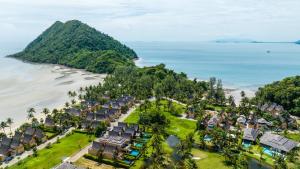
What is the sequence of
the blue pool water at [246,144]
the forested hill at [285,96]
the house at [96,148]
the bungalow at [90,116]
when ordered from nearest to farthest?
the house at [96,148]
the blue pool water at [246,144]
the bungalow at [90,116]
the forested hill at [285,96]

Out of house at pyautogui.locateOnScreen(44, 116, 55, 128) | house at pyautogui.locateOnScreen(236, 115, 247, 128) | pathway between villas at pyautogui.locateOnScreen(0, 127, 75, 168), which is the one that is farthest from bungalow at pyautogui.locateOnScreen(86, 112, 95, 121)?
house at pyautogui.locateOnScreen(236, 115, 247, 128)

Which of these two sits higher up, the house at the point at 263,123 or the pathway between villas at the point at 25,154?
the house at the point at 263,123

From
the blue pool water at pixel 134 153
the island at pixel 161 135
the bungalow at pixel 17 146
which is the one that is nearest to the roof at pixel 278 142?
the island at pixel 161 135

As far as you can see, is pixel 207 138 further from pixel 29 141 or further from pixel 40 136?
pixel 29 141

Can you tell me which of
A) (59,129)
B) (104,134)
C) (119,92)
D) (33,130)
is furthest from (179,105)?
(33,130)

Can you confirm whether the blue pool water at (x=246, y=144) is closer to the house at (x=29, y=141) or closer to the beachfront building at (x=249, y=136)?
the beachfront building at (x=249, y=136)
